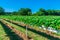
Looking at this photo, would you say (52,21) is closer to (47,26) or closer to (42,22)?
(47,26)

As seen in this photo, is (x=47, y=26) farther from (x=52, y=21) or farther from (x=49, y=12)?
(x=49, y=12)

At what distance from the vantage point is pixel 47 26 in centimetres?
2373

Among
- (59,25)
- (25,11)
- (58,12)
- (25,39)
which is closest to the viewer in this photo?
(25,39)

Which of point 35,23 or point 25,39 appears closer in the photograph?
point 25,39

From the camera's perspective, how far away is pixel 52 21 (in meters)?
23.0

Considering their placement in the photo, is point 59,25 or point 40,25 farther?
point 40,25

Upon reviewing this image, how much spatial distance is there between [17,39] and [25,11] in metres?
94.0

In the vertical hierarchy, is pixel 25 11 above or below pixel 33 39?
above

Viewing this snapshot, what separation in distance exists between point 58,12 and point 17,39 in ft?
272

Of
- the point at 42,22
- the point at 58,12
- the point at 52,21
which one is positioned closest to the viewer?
the point at 52,21

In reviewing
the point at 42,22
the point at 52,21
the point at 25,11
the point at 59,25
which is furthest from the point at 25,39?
the point at 25,11

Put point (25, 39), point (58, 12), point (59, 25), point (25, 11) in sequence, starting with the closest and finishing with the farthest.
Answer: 1. point (25, 39)
2. point (59, 25)
3. point (58, 12)
4. point (25, 11)

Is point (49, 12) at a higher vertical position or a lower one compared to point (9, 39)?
higher

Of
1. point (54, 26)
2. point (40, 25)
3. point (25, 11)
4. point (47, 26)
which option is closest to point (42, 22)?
point (40, 25)
